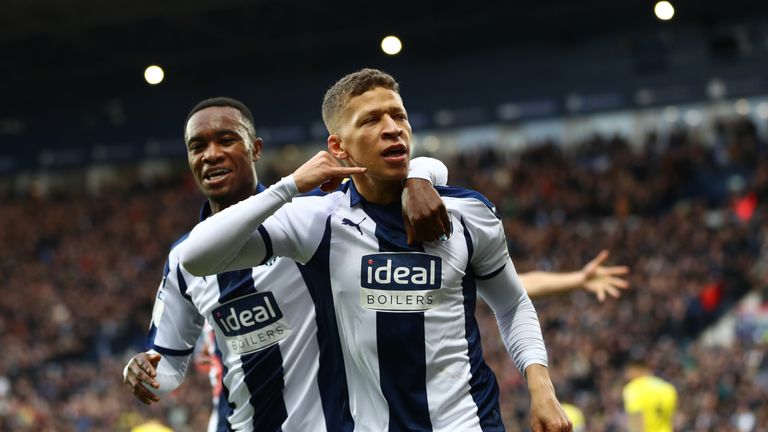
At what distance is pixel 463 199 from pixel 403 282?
378 mm

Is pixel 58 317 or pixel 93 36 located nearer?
pixel 58 317

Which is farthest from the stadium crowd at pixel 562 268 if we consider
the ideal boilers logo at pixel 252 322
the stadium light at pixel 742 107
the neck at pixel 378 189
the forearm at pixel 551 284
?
the neck at pixel 378 189

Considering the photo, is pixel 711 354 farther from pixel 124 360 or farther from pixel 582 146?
pixel 124 360

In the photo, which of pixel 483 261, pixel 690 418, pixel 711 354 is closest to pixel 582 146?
pixel 711 354

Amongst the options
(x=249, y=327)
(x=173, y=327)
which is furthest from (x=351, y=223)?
(x=173, y=327)

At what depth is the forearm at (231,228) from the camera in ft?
11.3

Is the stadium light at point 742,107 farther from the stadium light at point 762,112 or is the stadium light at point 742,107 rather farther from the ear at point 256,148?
the ear at point 256,148

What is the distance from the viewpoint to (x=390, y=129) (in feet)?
11.9

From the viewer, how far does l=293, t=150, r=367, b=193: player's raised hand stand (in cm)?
346

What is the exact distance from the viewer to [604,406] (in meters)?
16.3

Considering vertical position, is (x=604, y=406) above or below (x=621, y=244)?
below

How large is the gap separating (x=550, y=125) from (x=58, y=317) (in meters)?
13.7

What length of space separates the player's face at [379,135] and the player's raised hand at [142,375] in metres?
1.25

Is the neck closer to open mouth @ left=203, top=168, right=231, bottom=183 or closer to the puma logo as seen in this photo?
the puma logo
